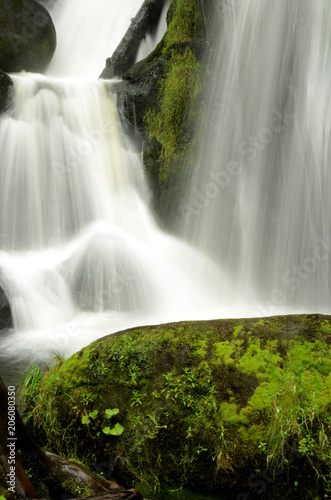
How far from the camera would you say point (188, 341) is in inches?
126

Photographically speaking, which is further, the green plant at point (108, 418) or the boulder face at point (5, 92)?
the boulder face at point (5, 92)

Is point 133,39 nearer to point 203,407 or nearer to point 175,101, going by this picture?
point 175,101

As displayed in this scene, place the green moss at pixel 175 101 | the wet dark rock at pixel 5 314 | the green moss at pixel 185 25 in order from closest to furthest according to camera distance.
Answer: the wet dark rock at pixel 5 314 → the green moss at pixel 175 101 → the green moss at pixel 185 25

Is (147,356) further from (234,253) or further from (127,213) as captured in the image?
(127,213)

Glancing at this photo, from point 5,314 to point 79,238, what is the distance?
2809 millimetres

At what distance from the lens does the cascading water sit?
27.8ft

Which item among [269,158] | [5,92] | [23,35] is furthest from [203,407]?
[23,35]

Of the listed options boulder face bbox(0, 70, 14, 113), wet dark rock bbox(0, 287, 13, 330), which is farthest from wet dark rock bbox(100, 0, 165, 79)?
wet dark rock bbox(0, 287, 13, 330)

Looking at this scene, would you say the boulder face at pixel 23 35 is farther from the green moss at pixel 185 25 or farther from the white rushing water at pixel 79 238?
the green moss at pixel 185 25

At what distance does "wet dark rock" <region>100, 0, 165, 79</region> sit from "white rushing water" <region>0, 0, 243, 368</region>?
1.31 metres

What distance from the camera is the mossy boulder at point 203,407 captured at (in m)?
2.67

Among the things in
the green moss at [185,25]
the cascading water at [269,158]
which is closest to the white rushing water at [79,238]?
the cascading water at [269,158]

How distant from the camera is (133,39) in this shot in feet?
39.2

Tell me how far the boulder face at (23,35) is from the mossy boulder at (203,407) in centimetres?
1062
